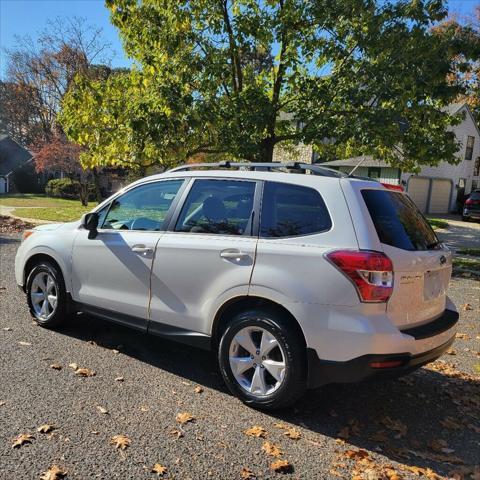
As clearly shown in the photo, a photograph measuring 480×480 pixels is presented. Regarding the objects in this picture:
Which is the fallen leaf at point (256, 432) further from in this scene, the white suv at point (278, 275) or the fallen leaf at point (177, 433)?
the fallen leaf at point (177, 433)

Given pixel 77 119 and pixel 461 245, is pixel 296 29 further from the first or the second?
pixel 461 245

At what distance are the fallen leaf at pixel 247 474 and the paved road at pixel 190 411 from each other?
0.03 metres

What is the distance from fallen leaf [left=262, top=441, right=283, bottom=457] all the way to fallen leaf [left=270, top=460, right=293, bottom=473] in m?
0.11

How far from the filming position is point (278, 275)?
3.74 m

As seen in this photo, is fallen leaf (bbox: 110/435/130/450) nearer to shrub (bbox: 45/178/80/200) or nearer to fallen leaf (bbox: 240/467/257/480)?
fallen leaf (bbox: 240/467/257/480)

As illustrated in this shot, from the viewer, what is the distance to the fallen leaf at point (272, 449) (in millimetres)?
3329

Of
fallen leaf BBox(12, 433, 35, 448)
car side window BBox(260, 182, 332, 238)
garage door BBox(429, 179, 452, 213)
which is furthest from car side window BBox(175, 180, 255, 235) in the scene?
garage door BBox(429, 179, 452, 213)

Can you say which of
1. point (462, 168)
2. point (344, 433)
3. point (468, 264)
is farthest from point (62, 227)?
point (462, 168)

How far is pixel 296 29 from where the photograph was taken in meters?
12.5

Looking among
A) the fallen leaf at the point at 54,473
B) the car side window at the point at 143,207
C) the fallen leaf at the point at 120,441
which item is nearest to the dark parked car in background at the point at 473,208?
the car side window at the point at 143,207

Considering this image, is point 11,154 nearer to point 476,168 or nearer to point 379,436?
point 476,168

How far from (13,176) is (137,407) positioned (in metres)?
47.7

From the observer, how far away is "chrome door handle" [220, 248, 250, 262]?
13.0 ft

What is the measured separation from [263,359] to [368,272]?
105 cm
